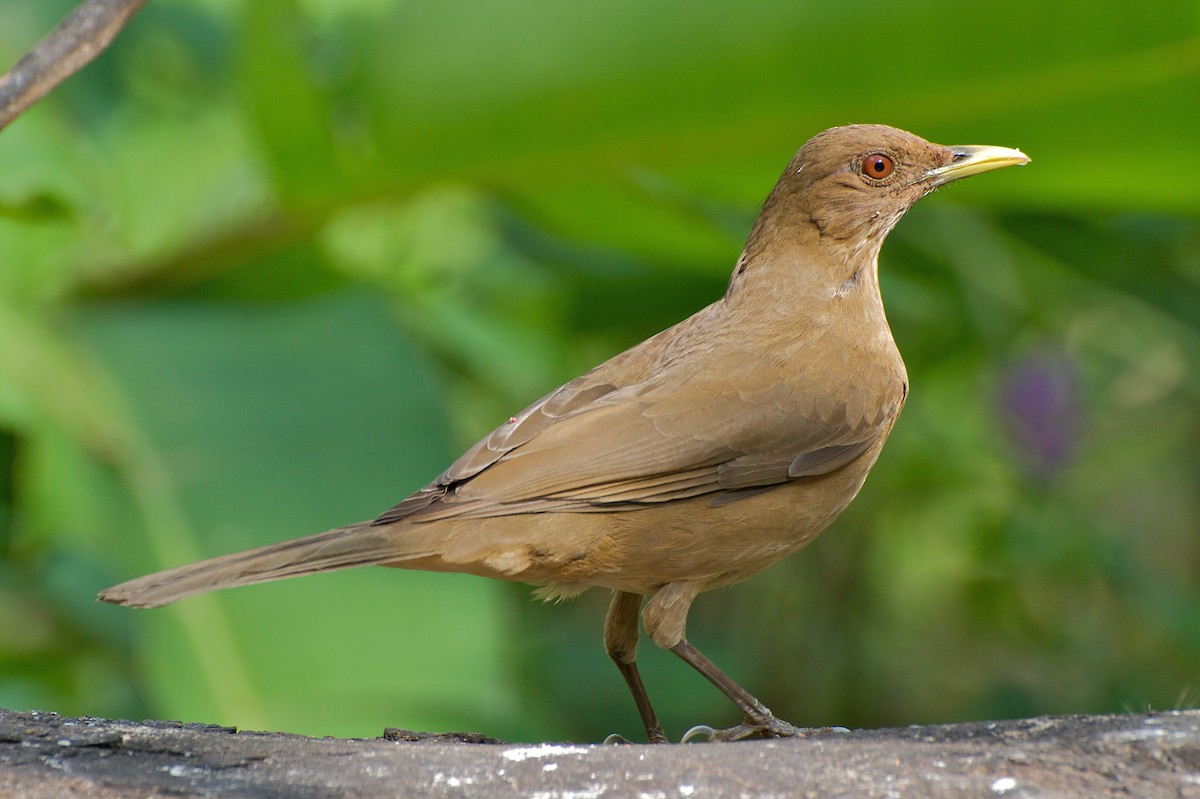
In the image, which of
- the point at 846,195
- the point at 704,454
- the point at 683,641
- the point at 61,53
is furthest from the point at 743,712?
the point at 61,53

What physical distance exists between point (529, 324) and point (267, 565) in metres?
4.01

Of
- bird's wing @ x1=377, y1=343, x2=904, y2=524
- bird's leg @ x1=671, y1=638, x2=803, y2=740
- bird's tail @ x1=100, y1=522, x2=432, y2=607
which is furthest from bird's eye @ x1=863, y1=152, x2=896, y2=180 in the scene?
bird's tail @ x1=100, y1=522, x2=432, y2=607

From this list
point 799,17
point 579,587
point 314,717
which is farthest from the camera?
point 799,17

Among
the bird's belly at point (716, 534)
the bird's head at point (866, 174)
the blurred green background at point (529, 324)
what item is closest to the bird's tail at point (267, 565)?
the bird's belly at point (716, 534)

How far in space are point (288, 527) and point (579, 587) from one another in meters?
1.67

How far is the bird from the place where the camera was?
3465 millimetres

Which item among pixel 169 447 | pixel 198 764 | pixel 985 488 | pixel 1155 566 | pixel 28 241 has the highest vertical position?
pixel 28 241

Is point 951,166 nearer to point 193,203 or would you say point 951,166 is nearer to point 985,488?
point 985,488

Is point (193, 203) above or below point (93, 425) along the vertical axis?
above

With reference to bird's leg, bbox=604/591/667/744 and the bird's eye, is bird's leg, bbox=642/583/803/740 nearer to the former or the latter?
bird's leg, bbox=604/591/667/744

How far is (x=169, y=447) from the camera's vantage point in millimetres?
5125

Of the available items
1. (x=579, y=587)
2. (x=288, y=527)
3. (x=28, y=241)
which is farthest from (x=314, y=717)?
(x=28, y=241)

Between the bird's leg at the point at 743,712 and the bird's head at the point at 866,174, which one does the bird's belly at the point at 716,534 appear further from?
the bird's head at the point at 866,174

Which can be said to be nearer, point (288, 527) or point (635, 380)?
point (635, 380)
